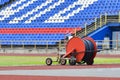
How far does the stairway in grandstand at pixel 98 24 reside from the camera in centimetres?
3852

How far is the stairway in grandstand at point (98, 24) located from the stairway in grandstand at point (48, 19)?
0.42 metres

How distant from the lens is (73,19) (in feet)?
135

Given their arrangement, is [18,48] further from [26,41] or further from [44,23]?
[44,23]

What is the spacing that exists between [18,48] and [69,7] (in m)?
6.88

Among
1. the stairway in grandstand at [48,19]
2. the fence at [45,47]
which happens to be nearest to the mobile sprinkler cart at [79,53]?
the fence at [45,47]

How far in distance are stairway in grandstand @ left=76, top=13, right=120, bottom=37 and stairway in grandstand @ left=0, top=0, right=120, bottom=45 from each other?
42 cm

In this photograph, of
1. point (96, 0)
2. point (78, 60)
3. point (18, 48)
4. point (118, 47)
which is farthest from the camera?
point (96, 0)

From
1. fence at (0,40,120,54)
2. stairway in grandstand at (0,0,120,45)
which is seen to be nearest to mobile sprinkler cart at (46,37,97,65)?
fence at (0,40,120,54)

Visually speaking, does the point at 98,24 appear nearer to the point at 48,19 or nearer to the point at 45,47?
the point at 45,47

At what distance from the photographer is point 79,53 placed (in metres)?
20.9

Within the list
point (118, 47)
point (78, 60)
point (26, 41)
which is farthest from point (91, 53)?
point (26, 41)

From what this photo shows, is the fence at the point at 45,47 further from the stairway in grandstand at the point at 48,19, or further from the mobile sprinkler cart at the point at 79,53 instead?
the mobile sprinkler cart at the point at 79,53

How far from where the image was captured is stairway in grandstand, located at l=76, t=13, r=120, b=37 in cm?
3852

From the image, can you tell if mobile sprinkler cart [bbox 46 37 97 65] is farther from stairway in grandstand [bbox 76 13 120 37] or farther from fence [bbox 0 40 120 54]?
stairway in grandstand [bbox 76 13 120 37]
